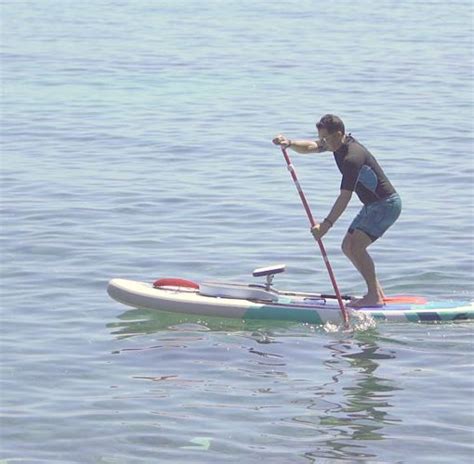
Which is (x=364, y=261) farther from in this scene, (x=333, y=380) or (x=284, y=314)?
(x=333, y=380)

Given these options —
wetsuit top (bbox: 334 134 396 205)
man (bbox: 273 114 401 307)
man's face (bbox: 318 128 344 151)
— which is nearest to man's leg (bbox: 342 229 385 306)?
man (bbox: 273 114 401 307)

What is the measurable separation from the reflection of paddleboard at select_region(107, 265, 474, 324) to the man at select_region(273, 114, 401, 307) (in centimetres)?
28

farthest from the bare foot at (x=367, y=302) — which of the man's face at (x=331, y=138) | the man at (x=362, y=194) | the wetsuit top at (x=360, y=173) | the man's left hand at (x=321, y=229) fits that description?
the man's face at (x=331, y=138)

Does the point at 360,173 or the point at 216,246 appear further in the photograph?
the point at 216,246

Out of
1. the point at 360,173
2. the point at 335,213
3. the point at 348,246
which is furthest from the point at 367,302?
the point at 360,173

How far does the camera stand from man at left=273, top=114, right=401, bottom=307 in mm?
13945

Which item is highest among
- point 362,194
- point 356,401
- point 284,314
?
point 362,194

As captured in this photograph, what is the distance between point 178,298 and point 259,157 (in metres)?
10.0

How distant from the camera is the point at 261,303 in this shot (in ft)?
46.5

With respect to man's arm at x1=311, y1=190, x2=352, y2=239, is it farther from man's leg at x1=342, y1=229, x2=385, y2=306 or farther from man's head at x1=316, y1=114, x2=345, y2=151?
man's head at x1=316, y1=114, x2=345, y2=151

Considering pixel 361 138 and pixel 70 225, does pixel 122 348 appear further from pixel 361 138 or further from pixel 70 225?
pixel 361 138

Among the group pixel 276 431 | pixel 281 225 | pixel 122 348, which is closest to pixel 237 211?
pixel 281 225

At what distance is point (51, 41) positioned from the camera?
40.5 metres

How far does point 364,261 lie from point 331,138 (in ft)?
4.07
